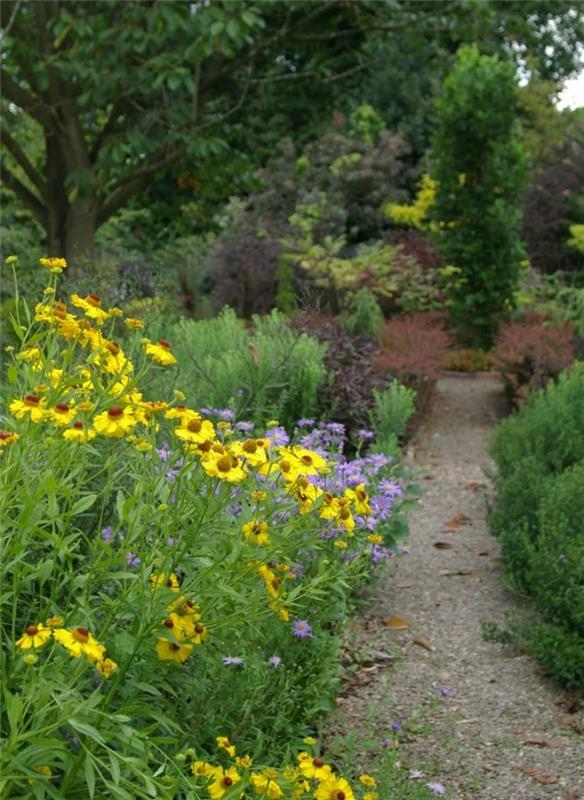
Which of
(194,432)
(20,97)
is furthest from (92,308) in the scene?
(20,97)

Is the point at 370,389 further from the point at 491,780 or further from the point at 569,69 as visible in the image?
the point at 569,69

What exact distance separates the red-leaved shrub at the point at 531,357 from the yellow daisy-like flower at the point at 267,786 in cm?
576

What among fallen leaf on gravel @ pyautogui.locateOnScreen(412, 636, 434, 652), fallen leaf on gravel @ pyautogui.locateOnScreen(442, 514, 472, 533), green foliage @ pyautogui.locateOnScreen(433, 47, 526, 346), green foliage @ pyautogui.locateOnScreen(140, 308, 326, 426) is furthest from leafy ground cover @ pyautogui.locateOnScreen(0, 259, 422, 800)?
green foliage @ pyautogui.locateOnScreen(433, 47, 526, 346)

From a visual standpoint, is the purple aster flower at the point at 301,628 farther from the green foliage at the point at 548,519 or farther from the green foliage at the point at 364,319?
the green foliage at the point at 364,319

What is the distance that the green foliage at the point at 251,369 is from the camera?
568 cm

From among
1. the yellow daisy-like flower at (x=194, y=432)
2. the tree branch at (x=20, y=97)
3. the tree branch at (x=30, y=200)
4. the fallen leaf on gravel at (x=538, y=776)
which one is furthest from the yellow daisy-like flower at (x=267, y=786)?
the tree branch at (x=30, y=200)

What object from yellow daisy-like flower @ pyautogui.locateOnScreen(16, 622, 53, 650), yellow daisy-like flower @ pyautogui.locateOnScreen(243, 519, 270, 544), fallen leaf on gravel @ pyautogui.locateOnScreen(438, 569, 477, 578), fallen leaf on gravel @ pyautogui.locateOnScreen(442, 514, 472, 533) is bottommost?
fallen leaf on gravel @ pyautogui.locateOnScreen(438, 569, 477, 578)

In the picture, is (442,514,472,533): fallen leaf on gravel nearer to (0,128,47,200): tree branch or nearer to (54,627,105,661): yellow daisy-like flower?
(54,627,105,661): yellow daisy-like flower

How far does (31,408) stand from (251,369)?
3.75 meters

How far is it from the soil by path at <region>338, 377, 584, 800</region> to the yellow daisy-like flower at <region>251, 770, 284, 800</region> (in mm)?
979

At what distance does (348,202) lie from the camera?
53.3ft

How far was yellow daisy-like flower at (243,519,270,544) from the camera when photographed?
224 centimetres

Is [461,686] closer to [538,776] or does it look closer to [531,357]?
[538,776]

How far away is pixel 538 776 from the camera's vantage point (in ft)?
11.0
